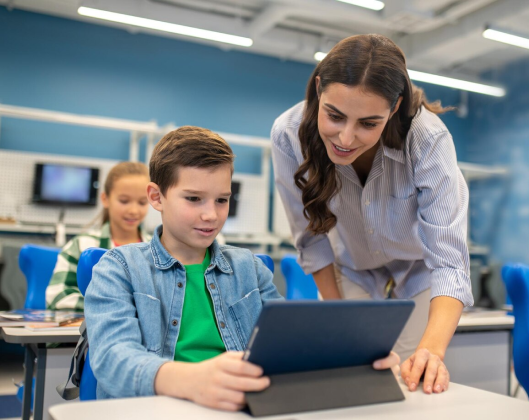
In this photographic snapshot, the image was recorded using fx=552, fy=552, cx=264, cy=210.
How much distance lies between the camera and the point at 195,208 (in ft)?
3.78

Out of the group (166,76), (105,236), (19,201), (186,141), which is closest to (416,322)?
(186,141)

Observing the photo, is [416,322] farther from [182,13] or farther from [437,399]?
[182,13]

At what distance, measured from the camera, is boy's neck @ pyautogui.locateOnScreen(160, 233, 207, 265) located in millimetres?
1207

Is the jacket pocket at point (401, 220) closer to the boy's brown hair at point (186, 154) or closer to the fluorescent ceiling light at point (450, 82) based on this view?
the boy's brown hair at point (186, 154)

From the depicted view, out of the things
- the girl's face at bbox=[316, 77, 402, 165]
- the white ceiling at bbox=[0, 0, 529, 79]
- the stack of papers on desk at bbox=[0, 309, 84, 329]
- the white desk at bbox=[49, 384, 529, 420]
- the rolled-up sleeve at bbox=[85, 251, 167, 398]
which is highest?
the white ceiling at bbox=[0, 0, 529, 79]

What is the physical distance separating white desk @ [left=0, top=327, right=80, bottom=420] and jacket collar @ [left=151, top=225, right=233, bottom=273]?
533 mm

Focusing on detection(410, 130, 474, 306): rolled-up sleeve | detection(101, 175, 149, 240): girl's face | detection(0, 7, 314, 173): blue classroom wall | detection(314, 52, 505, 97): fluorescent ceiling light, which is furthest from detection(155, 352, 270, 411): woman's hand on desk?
detection(314, 52, 505, 97): fluorescent ceiling light

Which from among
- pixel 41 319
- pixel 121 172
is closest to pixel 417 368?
pixel 41 319

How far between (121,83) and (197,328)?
5.33 metres

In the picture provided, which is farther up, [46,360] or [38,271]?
[38,271]

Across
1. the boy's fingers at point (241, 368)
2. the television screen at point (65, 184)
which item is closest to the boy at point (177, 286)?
the boy's fingers at point (241, 368)

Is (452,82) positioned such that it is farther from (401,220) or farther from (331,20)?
(401,220)

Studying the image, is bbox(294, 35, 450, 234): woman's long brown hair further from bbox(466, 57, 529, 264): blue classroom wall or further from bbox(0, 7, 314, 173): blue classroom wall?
bbox(466, 57, 529, 264): blue classroom wall

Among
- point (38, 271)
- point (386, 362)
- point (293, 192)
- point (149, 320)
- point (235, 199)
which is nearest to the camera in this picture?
point (386, 362)
